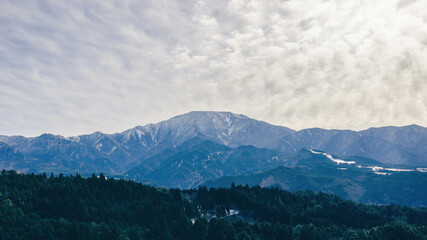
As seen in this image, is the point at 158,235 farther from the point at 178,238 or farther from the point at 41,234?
the point at 41,234

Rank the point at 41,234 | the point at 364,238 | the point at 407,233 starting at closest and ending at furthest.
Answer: the point at 41,234
the point at 364,238
the point at 407,233

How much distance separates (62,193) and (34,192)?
597 inches

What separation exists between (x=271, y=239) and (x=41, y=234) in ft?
357

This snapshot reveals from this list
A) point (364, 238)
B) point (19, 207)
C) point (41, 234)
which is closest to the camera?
point (41, 234)

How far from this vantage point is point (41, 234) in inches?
5832

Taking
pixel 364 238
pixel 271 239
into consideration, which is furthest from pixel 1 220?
pixel 364 238

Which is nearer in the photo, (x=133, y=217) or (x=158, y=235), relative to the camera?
(x=158, y=235)

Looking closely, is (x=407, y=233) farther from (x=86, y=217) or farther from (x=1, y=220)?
(x=1, y=220)

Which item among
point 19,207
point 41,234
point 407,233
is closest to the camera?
point 41,234

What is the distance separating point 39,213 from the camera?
574ft

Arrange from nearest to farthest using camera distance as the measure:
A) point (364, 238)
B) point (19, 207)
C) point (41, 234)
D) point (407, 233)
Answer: point (41, 234)
point (19, 207)
point (364, 238)
point (407, 233)

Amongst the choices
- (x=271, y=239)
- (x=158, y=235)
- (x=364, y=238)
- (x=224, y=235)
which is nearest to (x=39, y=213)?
(x=158, y=235)

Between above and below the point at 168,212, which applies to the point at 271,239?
below

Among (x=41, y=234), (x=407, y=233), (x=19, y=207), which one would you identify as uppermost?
(x=19, y=207)
